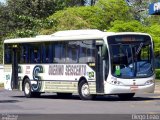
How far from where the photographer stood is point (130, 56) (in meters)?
26.2

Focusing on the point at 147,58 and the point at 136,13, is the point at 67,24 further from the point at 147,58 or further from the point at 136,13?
the point at 147,58

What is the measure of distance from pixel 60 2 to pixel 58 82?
38512 millimetres

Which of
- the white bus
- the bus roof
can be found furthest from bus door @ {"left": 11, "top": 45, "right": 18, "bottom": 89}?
the bus roof

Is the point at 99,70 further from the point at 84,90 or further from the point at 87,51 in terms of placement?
the point at 84,90

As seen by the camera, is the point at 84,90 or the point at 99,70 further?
the point at 84,90

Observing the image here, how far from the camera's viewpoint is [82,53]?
1071 inches

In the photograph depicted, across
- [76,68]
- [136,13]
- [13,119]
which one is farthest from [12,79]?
[136,13]

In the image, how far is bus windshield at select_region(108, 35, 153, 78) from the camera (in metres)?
26.0

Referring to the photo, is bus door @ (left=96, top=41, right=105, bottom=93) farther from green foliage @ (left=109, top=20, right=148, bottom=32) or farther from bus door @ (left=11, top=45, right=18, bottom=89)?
green foliage @ (left=109, top=20, right=148, bottom=32)

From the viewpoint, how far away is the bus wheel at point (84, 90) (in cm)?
2700

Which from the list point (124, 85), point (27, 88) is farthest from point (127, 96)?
point (27, 88)

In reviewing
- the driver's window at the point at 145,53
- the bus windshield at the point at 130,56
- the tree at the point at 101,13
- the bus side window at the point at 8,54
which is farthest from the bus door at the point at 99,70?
the tree at the point at 101,13

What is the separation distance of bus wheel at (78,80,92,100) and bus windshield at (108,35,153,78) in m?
1.78

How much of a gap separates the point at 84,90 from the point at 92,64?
54.3 inches
